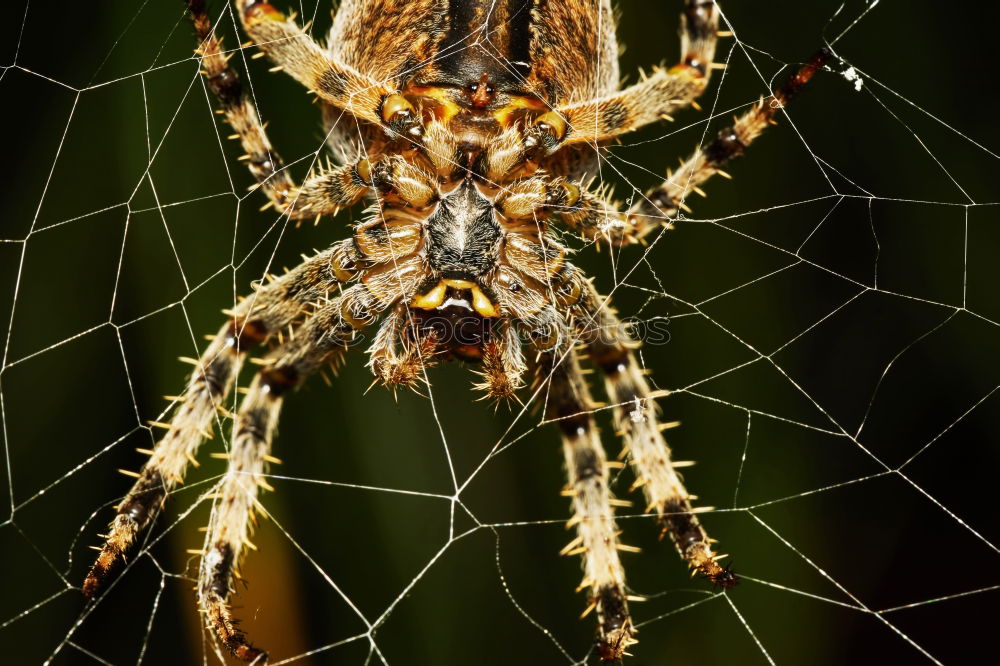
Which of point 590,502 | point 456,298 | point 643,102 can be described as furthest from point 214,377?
point 643,102

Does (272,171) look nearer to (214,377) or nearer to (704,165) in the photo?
(214,377)

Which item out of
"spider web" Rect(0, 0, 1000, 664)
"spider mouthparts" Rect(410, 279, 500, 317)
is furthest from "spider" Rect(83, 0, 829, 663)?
"spider web" Rect(0, 0, 1000, 664)

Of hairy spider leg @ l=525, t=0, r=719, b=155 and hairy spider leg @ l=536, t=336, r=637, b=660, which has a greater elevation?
hairy spider leg @ l=525, t=0, r=719, b=155

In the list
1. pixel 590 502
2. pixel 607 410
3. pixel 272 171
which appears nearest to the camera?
pixel 272 171

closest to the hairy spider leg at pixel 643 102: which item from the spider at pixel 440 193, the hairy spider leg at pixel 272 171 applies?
the spider at pixel 440 193

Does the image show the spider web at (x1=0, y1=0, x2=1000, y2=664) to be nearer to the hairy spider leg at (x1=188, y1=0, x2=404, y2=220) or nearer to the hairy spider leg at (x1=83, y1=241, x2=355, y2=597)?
the hairy spider leg at (x1=83, y1=241, x2=355, y2=597)

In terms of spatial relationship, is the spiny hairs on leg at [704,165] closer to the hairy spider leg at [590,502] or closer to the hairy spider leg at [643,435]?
the hairy spider leg at [643,435]
